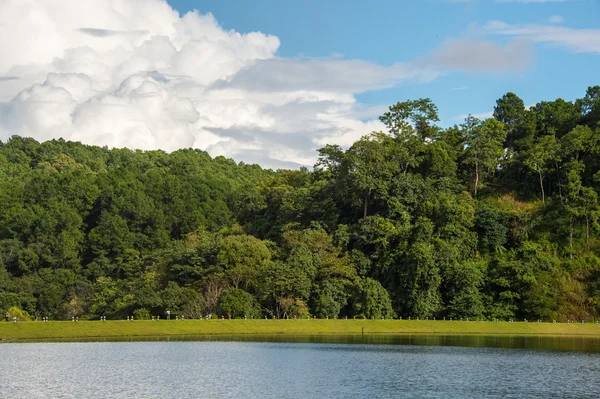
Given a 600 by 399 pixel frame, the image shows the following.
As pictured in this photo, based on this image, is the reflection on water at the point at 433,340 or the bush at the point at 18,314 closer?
the reflection on water at the point at 433,340

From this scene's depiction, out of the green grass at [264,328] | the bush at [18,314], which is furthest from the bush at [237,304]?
the bush at [18,314]

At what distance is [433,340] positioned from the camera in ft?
260

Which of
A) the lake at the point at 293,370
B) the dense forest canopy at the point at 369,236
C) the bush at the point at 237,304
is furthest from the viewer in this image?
the dense forest canopy at the point at 369,236

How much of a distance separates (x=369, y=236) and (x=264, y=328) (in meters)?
25.2

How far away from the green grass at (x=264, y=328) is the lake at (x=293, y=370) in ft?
31.8

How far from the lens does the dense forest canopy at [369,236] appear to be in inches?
3873

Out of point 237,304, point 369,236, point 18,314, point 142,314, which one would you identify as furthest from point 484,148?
point 18,314

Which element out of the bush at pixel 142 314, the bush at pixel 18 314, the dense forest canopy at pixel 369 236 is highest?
the dense forest canopy at pixel 369 236

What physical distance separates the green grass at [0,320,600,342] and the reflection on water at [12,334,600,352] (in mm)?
3140

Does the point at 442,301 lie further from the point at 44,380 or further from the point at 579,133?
the point at 44,380

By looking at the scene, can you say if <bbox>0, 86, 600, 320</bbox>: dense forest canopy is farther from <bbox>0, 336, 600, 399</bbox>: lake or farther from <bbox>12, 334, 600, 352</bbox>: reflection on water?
<bbox>0, 336, 600, 399</bbox>: lake

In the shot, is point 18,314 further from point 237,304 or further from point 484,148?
point 484,148

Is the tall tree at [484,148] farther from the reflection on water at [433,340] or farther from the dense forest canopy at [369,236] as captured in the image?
the reflection on water at [433,340]

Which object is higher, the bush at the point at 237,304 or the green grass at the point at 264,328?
the bush at the point at 237,304
